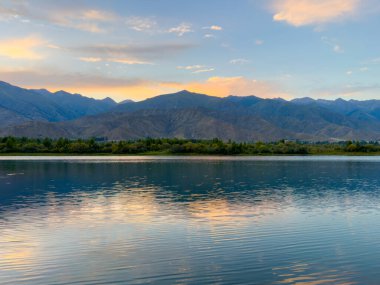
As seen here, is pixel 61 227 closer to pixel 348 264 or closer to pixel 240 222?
pixel 240 222

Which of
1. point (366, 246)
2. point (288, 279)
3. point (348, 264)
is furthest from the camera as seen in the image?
point (366, 246)

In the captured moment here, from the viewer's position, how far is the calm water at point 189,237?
2655cm

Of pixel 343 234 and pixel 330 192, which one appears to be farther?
pixel 330 192

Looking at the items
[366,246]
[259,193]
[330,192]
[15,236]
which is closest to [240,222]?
[366,246]

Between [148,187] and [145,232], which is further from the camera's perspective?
[148,187]

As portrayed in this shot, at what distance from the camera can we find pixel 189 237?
36250 millimetres

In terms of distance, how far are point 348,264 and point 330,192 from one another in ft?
140

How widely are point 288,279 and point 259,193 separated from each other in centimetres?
4261

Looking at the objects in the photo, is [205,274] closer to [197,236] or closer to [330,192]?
[197,236]

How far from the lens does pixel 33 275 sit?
85.6 feet

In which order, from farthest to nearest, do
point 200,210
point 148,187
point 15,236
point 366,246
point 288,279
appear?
point 148,187 < point 200,210 < point 15,236 < point 366,246 < point 288,279

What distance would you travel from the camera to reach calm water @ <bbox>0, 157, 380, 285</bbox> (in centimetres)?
2655

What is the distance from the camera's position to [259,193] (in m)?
68.1

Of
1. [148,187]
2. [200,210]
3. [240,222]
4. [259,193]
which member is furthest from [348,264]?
Answer: [148,187]
